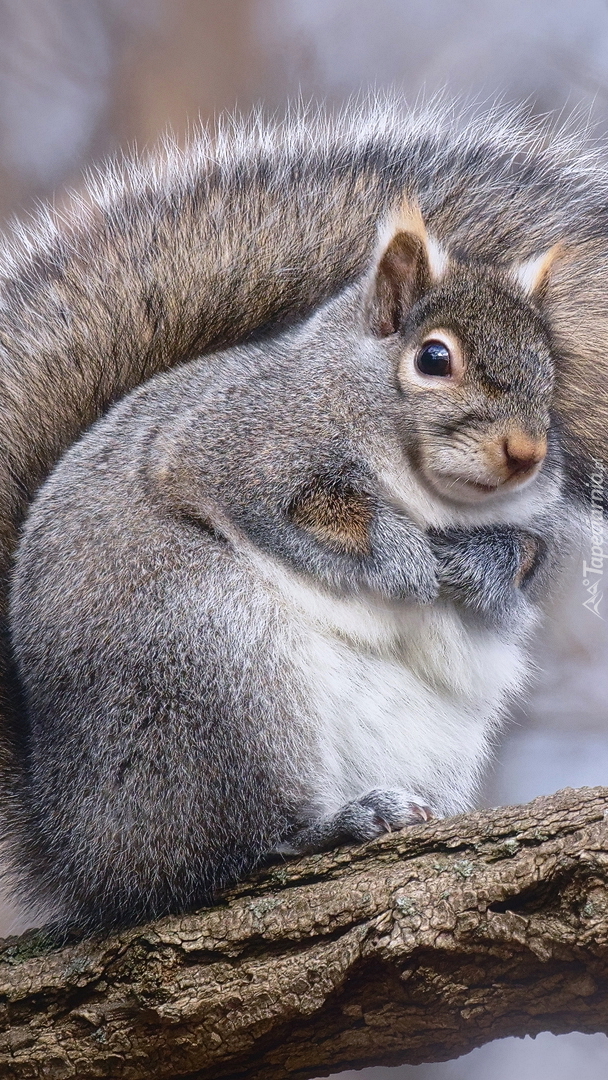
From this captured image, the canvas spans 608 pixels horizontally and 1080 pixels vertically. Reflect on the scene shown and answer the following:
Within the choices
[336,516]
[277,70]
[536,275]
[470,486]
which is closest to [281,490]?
[336,516]

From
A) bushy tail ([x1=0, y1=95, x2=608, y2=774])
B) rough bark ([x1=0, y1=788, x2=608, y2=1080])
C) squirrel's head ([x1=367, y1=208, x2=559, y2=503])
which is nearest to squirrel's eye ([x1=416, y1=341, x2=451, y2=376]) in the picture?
squirrel's head ([x1=367, y1=208, x2=559, y2=503])

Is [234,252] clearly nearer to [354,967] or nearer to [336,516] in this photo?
[336,516]

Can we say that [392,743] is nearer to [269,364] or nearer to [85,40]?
[269,364]

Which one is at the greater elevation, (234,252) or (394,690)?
(234,252)

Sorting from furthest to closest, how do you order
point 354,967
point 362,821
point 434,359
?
point 434,359 < point 362,821 < point 354,967

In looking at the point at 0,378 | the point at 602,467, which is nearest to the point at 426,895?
the point at 602,467

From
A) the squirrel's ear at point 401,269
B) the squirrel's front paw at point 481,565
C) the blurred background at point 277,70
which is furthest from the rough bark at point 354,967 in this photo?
the squirrel's ear at point 401,269
